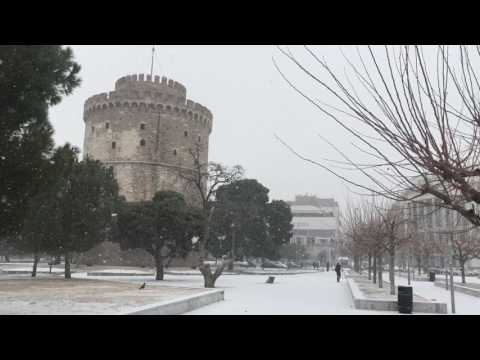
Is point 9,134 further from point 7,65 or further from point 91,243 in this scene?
point 91,243

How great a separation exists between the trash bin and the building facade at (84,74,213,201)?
29199 millimetres

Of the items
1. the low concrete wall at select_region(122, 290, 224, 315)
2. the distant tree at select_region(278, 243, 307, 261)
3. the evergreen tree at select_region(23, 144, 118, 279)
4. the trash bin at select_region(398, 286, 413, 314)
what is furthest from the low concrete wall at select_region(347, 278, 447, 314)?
the distant tree at select_region(278, 243, 307, 261)

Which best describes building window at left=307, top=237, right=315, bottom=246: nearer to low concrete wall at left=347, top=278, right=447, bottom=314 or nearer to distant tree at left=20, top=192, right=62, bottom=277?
distant tree at left=20, top=192, right=62, bottom=277

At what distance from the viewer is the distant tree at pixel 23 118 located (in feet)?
27.5

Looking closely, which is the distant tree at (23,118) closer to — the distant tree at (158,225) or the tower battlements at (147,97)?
the distant tree at (158,225)

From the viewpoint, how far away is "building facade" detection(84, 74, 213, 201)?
38.6 meters

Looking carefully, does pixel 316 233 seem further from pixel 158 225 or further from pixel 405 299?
pixel 405 299

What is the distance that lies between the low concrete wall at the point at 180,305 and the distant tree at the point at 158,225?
981 centimetres

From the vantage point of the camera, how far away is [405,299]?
33.5 feet

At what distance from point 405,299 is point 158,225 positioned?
14962mm

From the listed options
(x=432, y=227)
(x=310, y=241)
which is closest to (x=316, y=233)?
(x=310, y=241)

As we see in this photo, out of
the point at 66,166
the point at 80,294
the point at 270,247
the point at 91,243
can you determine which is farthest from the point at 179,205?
the point at 270,247
